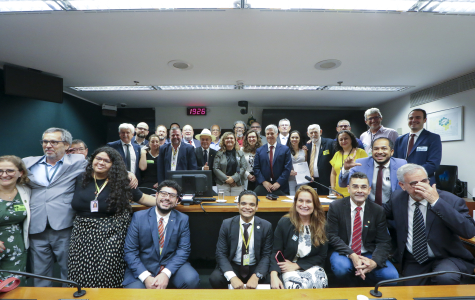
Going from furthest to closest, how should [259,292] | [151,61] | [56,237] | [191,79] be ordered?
[191,79] → [151,61] → [56,237] → [259,292]

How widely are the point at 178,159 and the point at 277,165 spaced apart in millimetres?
1627

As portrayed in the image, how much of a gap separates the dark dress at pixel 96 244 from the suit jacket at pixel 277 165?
213cm

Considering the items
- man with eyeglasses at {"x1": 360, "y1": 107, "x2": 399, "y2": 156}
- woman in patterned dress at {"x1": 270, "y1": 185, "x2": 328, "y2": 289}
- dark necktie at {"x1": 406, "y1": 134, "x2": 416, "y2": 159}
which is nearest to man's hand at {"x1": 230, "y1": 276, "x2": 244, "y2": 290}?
woman in patterned dress at {"x1": 270, "y1": 185, "x2": 328, "y2": 289}

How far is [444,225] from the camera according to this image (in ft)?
5.81

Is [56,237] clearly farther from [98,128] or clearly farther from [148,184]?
[98,128]

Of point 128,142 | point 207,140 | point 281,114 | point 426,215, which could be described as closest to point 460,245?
point 426,215

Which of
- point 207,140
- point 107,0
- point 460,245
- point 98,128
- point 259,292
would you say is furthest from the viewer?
point 98,128

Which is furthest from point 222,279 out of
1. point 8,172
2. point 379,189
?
point 8,172

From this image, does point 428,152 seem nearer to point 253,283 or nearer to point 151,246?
point 253,283

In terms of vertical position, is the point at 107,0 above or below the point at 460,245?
above

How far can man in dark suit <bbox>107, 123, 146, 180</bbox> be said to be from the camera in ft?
12.2

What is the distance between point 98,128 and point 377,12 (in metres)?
7.44

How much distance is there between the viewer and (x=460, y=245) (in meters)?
1.75

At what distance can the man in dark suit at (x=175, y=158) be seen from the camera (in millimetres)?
3645
